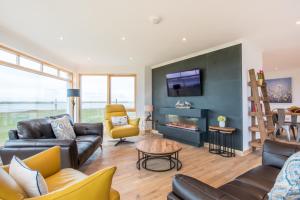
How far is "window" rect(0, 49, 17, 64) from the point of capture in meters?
3.17

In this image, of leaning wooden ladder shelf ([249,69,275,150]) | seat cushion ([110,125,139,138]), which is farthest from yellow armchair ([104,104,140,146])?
leaning wooden ladder shelf ([249,69,275,150])

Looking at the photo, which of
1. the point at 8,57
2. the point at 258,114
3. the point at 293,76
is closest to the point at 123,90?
the point at 8,57

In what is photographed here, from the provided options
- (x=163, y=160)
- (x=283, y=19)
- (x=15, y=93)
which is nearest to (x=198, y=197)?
(x=163, y=160)

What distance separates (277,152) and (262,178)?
0.45 meters

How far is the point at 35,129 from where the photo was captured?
252 centimetres

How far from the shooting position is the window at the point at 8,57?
10.4ft

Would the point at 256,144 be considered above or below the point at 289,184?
below

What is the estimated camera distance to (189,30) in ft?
9.91

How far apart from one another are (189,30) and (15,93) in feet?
12.7

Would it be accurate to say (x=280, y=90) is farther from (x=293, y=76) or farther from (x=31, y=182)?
(x=31, y=182)

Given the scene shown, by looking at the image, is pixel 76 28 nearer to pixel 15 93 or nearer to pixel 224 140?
pixel 15 93

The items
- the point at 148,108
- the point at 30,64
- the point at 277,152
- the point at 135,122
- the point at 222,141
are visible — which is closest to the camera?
the point at 277,152

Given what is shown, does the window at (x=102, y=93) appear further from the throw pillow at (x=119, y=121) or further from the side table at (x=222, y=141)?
the side table at (x=222, y=141)

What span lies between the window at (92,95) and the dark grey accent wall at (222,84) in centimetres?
304
